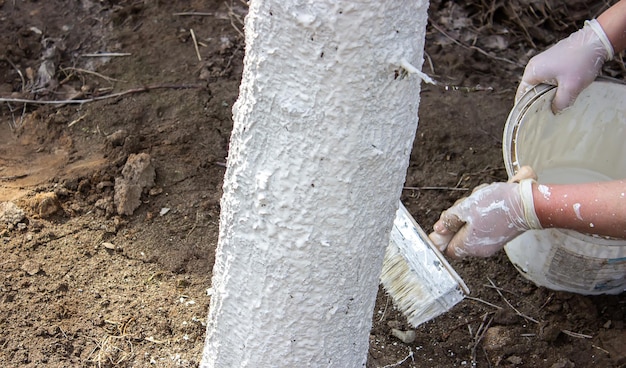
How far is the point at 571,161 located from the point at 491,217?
0.81 metres

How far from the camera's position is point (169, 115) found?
2.24m

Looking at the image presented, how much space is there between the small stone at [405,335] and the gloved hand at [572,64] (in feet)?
2.29

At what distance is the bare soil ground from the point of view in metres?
1.66

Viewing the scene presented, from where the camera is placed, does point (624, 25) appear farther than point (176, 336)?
Yes

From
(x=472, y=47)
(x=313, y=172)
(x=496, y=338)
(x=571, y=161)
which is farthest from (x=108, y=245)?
(x=472, y=47)

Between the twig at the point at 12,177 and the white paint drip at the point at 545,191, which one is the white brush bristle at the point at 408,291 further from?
the twig at the point at 12,177

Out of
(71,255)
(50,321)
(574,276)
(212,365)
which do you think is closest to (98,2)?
(71,255)

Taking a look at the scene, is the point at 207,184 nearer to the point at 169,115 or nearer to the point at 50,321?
the point at 169,115

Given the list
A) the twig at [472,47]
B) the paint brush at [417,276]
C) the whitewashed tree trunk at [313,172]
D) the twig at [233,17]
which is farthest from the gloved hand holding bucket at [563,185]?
the twig at [233,17]

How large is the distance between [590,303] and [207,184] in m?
1.21

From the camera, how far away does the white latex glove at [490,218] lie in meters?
1.52

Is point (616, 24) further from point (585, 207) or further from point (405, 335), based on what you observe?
point (405, 335)

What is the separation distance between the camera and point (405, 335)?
5.71 ft

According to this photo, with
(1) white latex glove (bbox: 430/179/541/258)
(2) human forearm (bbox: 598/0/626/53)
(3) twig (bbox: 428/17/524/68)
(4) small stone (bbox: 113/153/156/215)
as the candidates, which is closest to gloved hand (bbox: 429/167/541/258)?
(1) white latex glove (bbox: 430/179/541/258)
